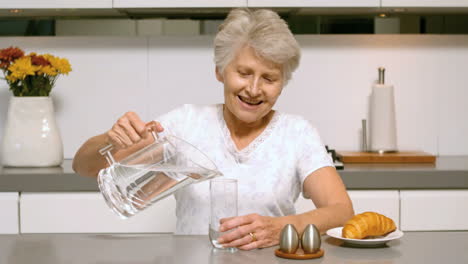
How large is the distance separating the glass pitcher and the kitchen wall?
1.76 m

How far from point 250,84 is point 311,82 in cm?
127

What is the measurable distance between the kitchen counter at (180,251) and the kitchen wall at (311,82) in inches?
59.1

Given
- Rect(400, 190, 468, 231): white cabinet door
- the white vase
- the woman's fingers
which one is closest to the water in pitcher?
the woman's fingers

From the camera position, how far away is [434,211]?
2.43 meters

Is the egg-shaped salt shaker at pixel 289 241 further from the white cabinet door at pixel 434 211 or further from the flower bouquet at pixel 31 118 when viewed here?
the flower bouquet at pixel 31 118

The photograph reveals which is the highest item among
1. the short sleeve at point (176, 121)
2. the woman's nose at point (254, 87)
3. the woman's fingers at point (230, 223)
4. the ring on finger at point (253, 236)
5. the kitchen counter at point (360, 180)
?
the woman's nose at point (254, 87)

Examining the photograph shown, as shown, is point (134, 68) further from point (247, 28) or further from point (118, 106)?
point (247, 28)

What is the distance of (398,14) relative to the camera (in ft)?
9.66

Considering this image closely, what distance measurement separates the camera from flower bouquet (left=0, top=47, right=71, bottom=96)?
2570mm

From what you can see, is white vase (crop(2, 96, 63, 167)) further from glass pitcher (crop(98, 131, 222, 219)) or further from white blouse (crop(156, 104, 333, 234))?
glass pitcher (crop(98, 131, 222, 219))

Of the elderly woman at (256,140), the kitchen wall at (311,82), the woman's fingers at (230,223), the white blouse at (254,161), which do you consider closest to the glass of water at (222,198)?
the woman's fingers at (230,223)

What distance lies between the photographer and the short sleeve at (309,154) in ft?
6.00
